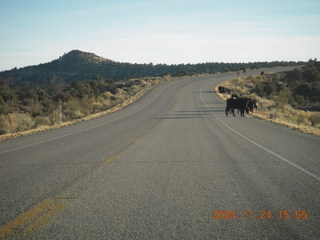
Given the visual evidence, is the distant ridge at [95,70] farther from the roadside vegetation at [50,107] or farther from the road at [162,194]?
the road at [162,194]

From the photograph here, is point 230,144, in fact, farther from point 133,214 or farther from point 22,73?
point 22,73

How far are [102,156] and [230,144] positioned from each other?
4.45 metres

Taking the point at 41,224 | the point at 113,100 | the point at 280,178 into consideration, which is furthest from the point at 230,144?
the point at 113,100

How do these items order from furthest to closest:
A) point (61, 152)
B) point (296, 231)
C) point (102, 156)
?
point (61, 152), point (102, 156), point (296, 231)

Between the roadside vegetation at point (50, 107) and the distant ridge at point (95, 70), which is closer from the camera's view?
the roadside vegetation at point (50, 107)

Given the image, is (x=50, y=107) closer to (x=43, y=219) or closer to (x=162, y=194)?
(x=162, y=194)

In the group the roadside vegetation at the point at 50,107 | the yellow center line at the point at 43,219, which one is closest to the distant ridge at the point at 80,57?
the roadside vegetation at the point at 50,107

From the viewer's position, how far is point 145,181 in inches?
207
